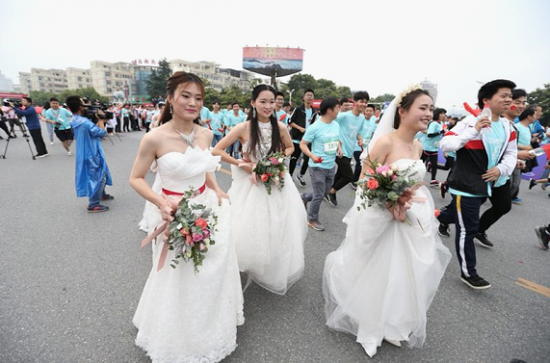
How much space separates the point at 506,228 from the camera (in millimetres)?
5000

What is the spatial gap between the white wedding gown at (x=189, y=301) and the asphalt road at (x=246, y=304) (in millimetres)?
277

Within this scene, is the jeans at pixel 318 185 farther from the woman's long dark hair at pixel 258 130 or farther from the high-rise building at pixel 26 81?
the high-rise building at pixel 26 81

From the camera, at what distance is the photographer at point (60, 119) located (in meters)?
9.91

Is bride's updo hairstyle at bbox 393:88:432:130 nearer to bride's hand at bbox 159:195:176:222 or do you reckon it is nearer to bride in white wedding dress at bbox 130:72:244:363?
bride in white wedding dress at bbox 130:72:244:363

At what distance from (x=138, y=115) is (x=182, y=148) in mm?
23652

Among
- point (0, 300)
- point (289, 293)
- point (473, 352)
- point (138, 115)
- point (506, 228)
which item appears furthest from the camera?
point (138, 115)

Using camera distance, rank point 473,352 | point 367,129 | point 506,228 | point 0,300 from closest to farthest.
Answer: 1. point 473,352
2. point 0,300
3. point 506,228
4. point 367,129

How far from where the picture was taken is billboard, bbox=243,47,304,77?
6612 cm

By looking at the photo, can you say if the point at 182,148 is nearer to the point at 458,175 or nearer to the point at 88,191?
the point at 458,175

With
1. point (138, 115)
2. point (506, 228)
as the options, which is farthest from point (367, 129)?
point (138, 115)

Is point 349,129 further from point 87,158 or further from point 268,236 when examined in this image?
point 87,158

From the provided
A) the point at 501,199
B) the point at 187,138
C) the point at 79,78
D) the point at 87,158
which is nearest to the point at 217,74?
the point at 79,78

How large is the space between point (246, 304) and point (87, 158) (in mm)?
4200

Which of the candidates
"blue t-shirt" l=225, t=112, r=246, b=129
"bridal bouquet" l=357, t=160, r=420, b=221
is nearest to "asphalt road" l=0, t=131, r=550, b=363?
"bridal bouquet" l=357, t=160, r=420, b=221
